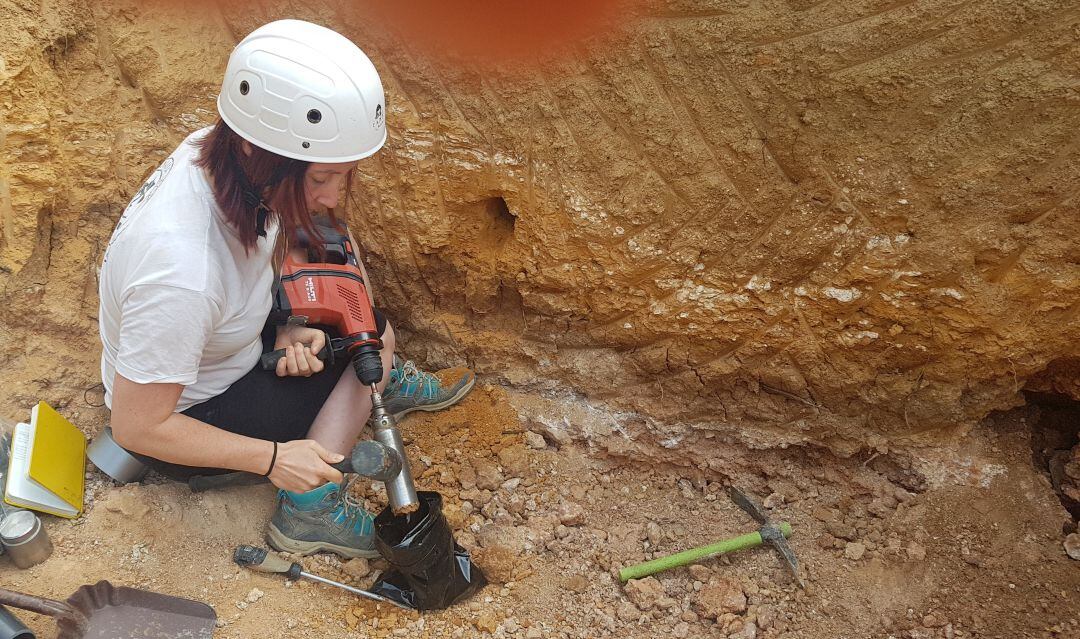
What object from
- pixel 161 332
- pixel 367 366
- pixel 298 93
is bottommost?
pixel 367 366

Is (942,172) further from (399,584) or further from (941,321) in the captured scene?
(399,584)

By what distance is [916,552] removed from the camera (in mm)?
2414

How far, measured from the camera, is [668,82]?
2324 mm

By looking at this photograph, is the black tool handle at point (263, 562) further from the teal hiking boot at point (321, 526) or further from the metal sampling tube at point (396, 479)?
the metal sampling tube at point (396, 479)

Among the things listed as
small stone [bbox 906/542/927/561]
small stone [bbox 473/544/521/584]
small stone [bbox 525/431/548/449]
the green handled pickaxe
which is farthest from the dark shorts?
small stone [bbox 906/542/927/561]

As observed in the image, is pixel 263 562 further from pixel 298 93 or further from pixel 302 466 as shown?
pixel 298 93

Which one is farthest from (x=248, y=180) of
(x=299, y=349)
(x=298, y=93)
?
(x=299, y=349)

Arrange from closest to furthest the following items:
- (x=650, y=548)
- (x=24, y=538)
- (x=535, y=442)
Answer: (x=24, y=538) → (x=650, y=548) → (x=535, y=442)

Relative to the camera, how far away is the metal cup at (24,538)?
2.11 metres

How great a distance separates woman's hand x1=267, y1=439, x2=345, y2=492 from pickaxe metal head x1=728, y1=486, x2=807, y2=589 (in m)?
1.32

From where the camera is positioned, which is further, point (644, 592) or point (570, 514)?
point (570, 514)

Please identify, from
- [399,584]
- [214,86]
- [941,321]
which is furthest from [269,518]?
[941,321]

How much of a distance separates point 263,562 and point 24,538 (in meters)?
0.61

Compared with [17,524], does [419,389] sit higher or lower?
lower
